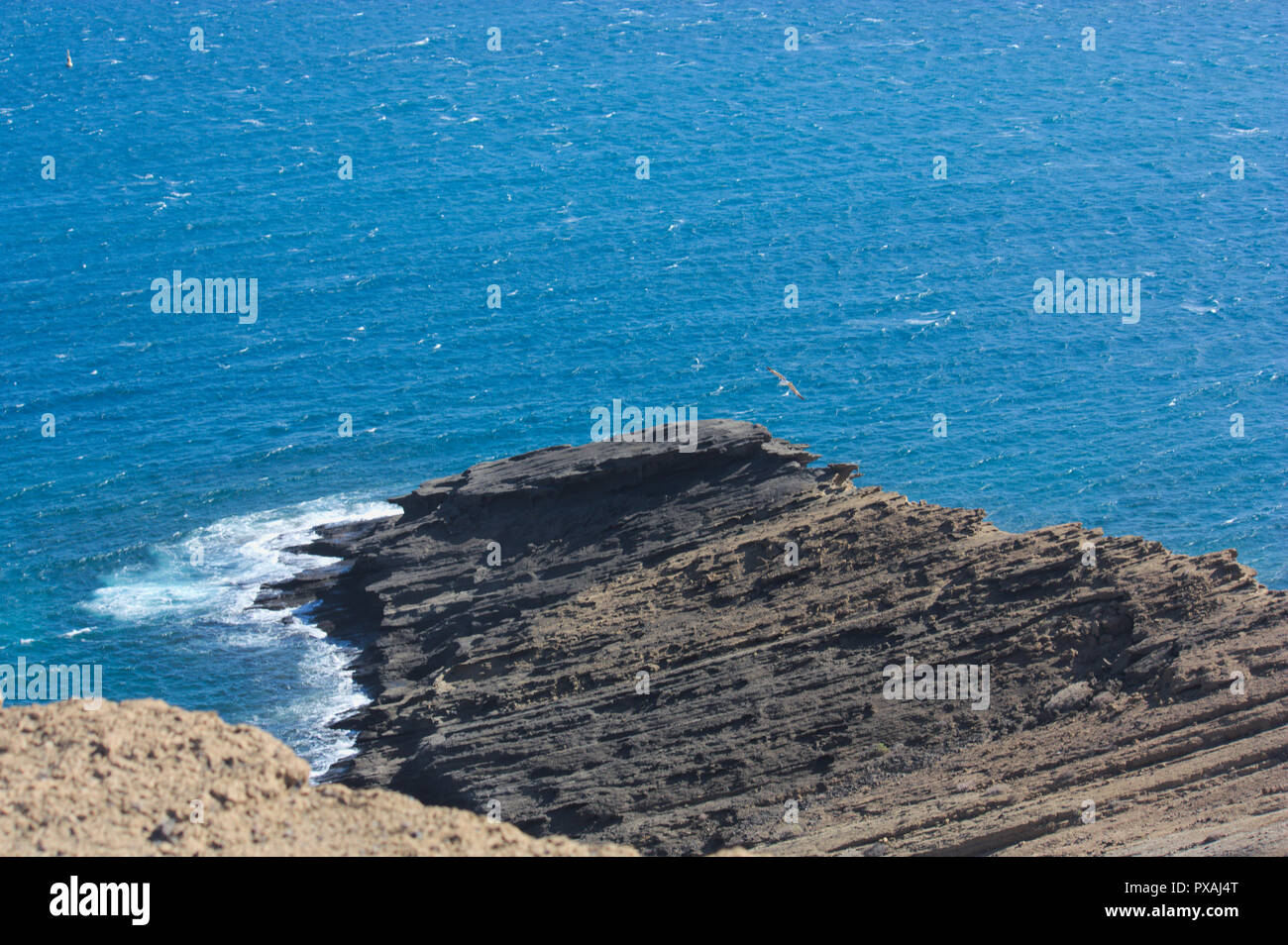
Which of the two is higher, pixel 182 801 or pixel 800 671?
pixel 182 801

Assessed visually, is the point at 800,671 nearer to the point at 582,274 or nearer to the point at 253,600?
the point at 253,600

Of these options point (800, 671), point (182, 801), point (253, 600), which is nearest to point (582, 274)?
point (253, 600)

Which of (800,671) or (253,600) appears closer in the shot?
(800,671)

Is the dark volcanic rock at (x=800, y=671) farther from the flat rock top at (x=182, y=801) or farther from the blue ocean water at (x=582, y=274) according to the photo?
the flat rock top at (x=182, y=801)

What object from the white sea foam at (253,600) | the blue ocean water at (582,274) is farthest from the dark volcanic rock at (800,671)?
the blue ocean water at (582,274)

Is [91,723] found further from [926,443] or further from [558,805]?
[926,443]

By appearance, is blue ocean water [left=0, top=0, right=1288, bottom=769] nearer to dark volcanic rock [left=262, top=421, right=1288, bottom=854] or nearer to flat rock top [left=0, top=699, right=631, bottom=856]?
dark volcanic rock [left=262, top=421, right=1288, bottom=854]
